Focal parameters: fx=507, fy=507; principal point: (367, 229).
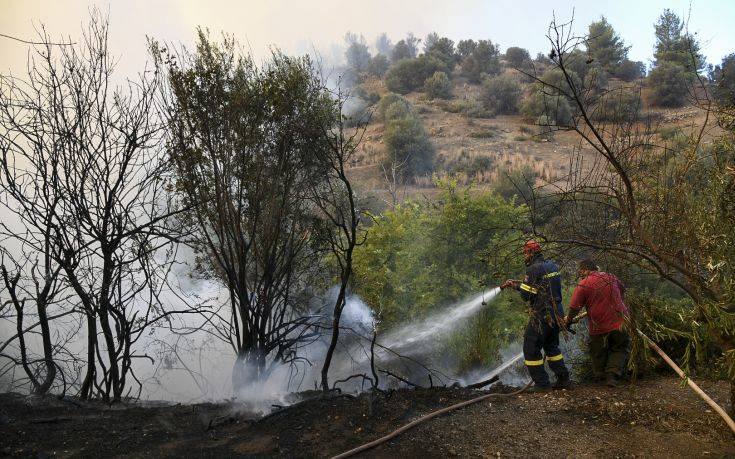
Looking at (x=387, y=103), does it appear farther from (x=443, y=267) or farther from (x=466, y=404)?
(x=466, y=404)

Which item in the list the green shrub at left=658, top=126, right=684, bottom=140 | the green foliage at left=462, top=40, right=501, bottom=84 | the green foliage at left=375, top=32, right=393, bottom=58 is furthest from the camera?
the green foliage at left=375, top=32, right=393, bottom=58

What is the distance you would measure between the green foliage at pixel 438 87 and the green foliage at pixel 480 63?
7.13 metres

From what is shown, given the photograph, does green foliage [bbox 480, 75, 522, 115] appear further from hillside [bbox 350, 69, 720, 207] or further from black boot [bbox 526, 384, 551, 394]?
black boot [bbox 526, 384, 551, 394]

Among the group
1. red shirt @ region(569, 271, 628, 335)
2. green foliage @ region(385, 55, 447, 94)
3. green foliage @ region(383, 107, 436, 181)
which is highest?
green foliage @ region(385, 55, 447, 94)

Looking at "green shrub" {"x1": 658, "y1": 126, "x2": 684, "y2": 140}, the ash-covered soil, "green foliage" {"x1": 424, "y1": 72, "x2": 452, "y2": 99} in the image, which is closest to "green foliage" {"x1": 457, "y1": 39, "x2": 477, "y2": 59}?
"green foliage" {"x1": 424, "y1": 72, "x2": 452, "y2": 99}

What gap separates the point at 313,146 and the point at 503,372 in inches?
245

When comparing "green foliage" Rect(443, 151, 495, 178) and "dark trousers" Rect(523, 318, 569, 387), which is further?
"green foliage" Rect(443, 151, 495, 178)

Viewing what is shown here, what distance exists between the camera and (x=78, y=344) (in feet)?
56.5

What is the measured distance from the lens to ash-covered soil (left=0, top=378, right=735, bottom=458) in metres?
4.43

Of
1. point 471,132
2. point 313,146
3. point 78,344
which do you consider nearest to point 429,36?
point 471,132

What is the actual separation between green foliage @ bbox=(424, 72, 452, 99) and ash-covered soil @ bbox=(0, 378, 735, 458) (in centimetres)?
4239

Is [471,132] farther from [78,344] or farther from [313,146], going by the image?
[313,146]

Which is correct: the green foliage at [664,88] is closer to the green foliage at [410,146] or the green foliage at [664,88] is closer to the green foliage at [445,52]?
the green foliage at [410,146]

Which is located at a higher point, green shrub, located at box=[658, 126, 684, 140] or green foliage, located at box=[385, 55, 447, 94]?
green foliage, located at box=[385, 55, 447, 94]
